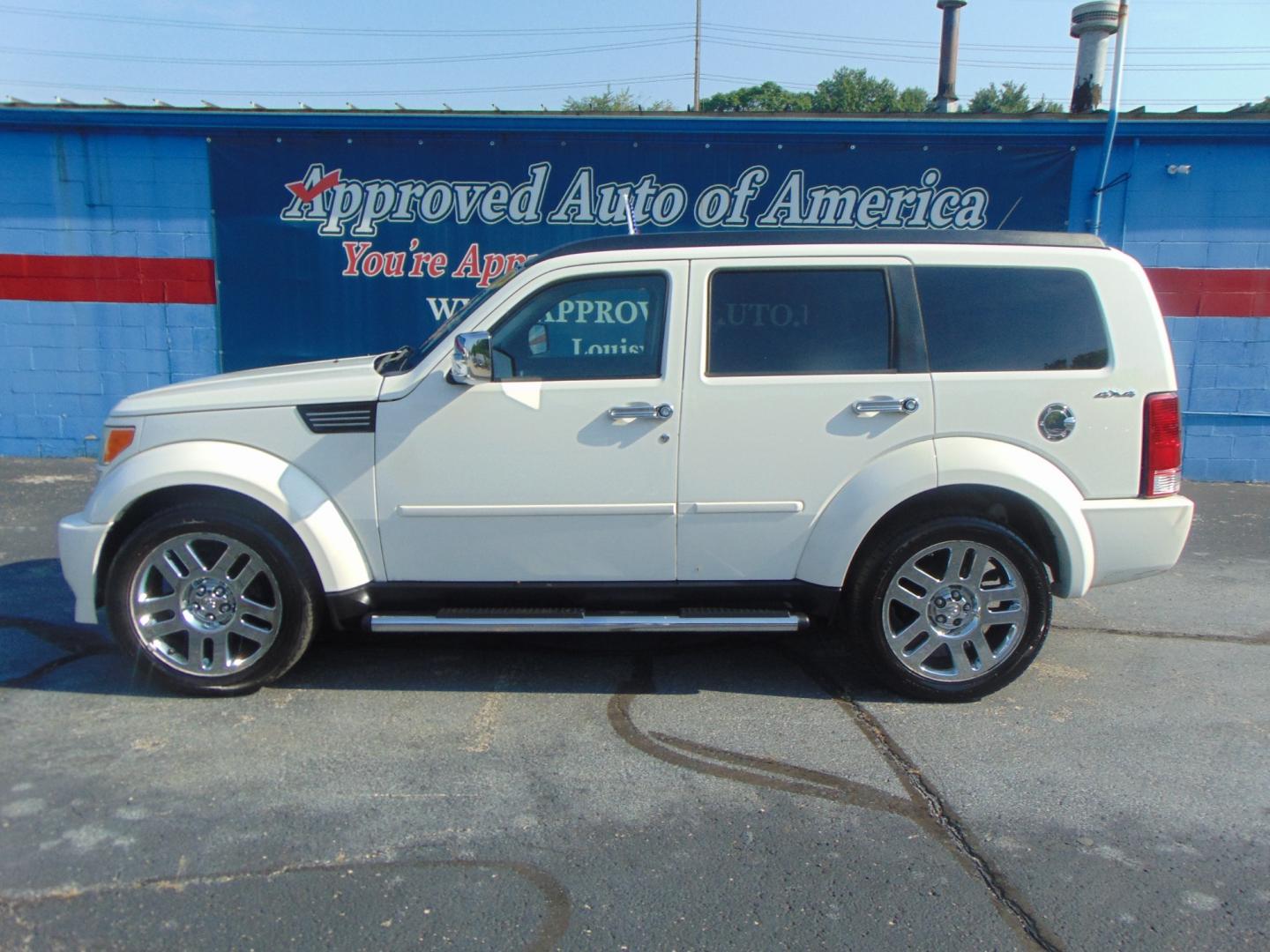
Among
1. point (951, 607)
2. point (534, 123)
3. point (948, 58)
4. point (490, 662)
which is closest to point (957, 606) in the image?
point (951, 607)

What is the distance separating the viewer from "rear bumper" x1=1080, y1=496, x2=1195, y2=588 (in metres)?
4.27

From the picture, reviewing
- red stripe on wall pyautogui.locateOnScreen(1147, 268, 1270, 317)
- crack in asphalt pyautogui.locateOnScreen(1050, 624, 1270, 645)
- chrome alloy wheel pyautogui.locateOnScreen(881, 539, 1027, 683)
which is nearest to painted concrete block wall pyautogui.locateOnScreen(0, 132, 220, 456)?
chrome alloy wheel pyautogui.locateOnScreen(881, 539, 1027, 683)

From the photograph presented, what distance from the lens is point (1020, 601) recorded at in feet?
14.1

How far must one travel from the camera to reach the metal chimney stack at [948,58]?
45.1 feet

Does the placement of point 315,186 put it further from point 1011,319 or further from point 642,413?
point 1011,319

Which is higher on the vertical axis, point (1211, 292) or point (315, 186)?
point (315, 186)

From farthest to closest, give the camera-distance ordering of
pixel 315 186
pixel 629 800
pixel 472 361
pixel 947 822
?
1. pixel 315 186
2. pixel 472 361
3. pixel 629 800
4. pixel 947 822

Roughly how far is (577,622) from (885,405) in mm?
1600

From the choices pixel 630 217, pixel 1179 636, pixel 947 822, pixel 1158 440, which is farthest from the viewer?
pixel 1179 636

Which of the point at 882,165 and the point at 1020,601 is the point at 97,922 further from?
the point at 882,165

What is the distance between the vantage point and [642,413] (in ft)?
13.7

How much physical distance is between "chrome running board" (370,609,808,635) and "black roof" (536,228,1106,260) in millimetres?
1580

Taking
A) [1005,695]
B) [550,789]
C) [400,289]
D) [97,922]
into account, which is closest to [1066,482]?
[1005,695]

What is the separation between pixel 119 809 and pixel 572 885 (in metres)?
1.64
